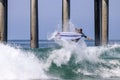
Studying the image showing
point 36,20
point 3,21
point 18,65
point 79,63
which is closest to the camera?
point 18,65

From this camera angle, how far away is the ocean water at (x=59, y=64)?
2095 cm

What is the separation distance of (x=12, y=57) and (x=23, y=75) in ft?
5.04

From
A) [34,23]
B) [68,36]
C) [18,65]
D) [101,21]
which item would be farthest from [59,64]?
[101,21]

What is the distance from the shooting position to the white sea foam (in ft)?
67.5

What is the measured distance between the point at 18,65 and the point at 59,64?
361 cm

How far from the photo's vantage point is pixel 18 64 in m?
21.3

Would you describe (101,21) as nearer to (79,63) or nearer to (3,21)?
(3,21)

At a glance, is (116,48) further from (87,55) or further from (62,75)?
(62,75)

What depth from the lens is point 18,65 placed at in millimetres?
21250

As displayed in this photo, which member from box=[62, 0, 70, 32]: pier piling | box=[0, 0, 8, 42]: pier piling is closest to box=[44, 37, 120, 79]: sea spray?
box=[62, 0, 70, 32]: pier piling

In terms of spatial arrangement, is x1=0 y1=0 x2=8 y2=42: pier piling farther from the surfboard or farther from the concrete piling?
the concrete piling

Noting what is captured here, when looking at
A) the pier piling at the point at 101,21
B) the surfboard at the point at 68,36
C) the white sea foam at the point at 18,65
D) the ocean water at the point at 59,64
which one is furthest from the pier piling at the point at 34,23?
the white sea foam at the point at 18,65

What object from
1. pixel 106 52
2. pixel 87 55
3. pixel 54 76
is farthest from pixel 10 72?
pixel 106 52

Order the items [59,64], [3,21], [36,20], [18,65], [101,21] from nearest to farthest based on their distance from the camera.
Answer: [18,65], [59,64], [3,21], [36,20], [101,21]
